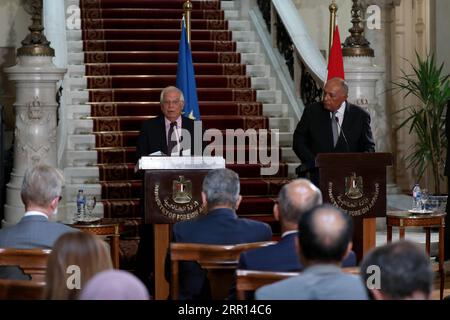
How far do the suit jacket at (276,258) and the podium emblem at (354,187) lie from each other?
2.80m

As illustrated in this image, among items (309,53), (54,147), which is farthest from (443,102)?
(54,147)

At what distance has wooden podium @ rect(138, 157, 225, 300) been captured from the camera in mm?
6992

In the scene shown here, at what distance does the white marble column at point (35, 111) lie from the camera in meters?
9.79

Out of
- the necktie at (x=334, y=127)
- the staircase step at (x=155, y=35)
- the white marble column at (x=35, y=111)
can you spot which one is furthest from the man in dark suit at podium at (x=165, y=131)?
the staircase step at (x=155, y=35)

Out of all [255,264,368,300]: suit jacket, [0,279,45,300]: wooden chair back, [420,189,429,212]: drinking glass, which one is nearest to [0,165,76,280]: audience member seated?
Result: [0,279,45,300]: wooden chair back

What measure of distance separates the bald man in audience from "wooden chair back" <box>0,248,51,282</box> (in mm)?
881

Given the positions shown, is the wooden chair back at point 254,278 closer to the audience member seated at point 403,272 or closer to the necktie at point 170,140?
the audience member seated at point 403,272

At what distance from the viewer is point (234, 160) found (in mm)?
10484

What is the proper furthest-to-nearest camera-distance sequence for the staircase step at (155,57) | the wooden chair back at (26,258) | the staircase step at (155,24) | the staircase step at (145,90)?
1. the staircase step at (155,24)
2. the staircase step at (155,57)
3. the staircase step at (145,90)
4. the wooden chair back at (26,258)

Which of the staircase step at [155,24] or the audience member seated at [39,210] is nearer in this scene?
the audience member seated at [39,210]

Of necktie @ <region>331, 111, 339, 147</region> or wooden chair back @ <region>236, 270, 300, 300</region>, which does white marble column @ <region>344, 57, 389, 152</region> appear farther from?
wooden chair back @ <region>236, 270, 300, 300</region>

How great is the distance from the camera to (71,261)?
3580 millimetres

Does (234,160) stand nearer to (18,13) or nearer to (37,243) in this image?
(18,13)

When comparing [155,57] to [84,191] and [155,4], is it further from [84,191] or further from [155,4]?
[84,191]
